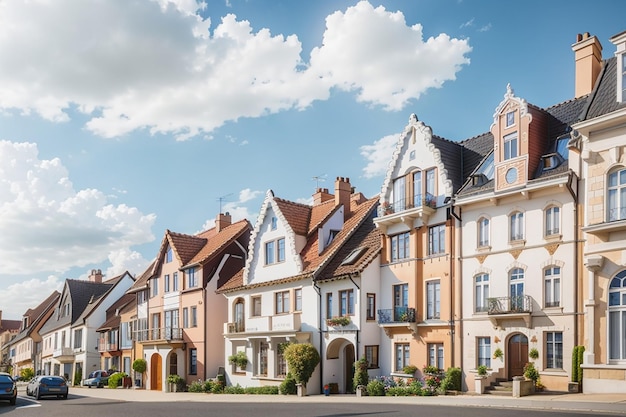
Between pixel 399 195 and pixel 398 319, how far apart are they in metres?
6.15

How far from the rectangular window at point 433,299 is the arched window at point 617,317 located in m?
8.56

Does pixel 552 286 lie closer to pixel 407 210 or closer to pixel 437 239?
pixel 437 239

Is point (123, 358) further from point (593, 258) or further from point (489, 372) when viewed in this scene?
point (593, 258)

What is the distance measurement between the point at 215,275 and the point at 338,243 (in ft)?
39.1

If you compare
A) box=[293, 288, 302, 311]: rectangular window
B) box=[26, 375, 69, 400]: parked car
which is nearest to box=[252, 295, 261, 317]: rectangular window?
box=[293, 288, 302, 311]: rectangular window

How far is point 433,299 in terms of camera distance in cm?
3244

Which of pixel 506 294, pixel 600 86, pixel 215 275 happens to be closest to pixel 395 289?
pixel 506 294

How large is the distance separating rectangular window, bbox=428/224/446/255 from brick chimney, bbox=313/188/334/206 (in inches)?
498

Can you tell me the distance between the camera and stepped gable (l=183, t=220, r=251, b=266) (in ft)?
154

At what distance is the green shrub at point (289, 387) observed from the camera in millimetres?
35500

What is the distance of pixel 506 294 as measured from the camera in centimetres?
2897

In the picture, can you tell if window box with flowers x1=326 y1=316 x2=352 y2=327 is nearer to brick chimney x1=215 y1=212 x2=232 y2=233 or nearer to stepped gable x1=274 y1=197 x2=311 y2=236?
stepped gable x1=274 y1=197 x2=311 y2=236

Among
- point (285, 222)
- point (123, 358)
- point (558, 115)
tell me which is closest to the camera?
point (558, 115)

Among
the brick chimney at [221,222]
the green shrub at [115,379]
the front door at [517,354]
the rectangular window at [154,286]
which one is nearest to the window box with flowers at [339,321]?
the front door at [517,354]
